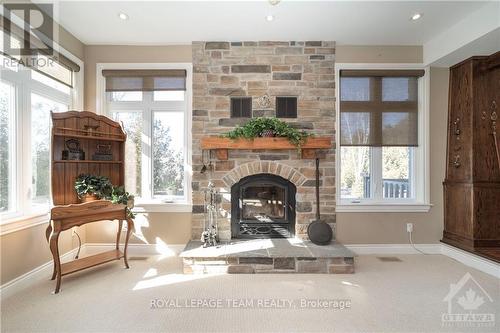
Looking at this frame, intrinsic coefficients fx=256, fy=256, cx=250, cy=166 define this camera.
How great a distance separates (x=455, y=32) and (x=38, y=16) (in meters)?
4.80

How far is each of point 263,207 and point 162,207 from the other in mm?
1404

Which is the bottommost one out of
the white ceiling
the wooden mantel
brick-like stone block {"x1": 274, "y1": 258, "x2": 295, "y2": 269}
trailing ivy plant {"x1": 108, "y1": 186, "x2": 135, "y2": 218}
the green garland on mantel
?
brick-like stone block {"x1": 274, "y1": 258, "x2": 295, "y2": 269}

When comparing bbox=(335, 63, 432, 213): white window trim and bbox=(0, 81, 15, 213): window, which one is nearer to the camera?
bbox=(0, 81, 15, 213): window

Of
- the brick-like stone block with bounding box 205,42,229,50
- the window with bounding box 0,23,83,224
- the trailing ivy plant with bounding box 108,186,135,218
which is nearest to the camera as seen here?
the window with bounding box 0,23,83,224

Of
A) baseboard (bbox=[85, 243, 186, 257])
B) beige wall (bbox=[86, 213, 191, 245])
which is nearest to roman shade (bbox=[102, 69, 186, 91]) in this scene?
beige wall (bbox=[86, 213, 191, 245])

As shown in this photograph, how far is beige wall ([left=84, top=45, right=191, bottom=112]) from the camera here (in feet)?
11.7

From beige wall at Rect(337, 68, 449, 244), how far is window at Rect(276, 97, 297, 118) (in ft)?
5.15

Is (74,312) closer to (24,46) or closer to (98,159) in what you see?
(98,159)

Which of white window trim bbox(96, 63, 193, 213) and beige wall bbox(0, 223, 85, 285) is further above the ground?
white window trim bbox(96, 63, 193, 213)

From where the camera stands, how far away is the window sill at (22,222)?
93.5 inches

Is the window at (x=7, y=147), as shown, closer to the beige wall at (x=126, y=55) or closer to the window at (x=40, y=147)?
the window at (x=40, y=147)

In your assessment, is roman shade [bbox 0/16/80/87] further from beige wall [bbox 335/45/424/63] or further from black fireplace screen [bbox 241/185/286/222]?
beige wall [bbox 335/45/424/63]

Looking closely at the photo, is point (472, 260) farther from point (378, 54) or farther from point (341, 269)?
point (378, 54)

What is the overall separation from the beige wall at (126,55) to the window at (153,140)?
0.34 metres
